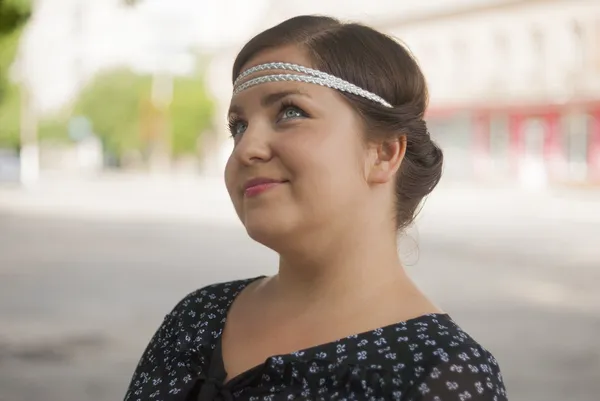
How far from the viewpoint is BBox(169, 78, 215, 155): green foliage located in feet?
157

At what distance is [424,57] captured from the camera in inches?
1277

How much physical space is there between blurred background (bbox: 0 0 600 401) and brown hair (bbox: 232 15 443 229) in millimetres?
172

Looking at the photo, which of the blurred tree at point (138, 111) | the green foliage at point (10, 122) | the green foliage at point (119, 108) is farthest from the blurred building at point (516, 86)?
the green foliage at point (119, 108)

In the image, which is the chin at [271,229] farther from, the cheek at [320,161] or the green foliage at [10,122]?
the green foliage at [10,122]

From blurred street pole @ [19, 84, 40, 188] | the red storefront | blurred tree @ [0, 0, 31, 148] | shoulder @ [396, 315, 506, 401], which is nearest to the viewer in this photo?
shoulder @ [396, 315, 506, 401]

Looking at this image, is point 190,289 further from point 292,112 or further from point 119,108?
point 119,108

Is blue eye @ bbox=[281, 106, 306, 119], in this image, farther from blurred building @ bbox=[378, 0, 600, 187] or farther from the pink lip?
blurred building @ bbox=[378, 0, 600, 187]

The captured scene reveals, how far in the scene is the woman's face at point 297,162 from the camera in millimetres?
1112

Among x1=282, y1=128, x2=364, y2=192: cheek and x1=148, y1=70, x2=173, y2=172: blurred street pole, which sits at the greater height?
x1=148, y1=70, x2=173, y2=172: blurred street pole

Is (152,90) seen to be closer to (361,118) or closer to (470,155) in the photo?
(470,155)

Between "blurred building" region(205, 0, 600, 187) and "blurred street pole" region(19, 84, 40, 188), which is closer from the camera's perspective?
"blurred building" region(205, 0, 600, 187)

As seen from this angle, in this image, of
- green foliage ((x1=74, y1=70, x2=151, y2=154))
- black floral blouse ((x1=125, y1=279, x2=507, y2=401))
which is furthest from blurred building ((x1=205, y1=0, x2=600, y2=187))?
black floral blouse ((x1=125, y1=279, x2=507, y2=401))

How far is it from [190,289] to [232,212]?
9.81 meters

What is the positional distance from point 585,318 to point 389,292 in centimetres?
578
